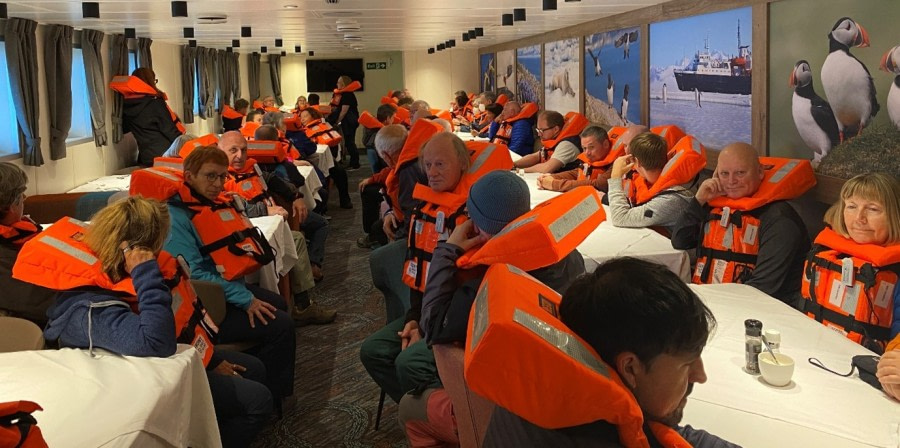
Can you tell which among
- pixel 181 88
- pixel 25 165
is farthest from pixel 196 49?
pixel 25 165

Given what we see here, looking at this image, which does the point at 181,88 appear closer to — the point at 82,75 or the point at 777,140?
the point at 82,75

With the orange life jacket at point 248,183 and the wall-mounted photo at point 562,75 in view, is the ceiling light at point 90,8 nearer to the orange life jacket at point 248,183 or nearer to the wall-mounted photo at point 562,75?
the orange life jacket at point 248,183

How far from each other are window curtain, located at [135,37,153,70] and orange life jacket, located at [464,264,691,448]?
8.61m

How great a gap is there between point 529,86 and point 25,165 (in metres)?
7.47

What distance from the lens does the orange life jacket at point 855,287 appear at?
253cm

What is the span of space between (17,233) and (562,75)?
7.34 m

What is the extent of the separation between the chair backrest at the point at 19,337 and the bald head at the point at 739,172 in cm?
286

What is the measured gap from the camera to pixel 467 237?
240 cm

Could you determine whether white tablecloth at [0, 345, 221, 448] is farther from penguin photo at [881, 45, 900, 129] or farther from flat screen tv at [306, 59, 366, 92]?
flat screen tv at [306, 59, 366, 92]

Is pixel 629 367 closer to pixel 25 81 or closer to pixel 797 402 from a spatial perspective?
pixel 797 402

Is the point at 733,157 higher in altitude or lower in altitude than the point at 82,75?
lower

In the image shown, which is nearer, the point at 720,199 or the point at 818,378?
the point at 818,378

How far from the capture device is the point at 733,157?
345 cm

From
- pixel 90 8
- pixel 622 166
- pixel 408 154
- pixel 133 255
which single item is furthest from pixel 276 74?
pixel 133 255
